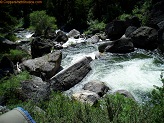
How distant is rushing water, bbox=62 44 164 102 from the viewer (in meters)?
13.0

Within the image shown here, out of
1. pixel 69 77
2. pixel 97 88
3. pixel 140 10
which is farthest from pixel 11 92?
pixel 140 10

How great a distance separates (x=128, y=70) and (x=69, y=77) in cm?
422

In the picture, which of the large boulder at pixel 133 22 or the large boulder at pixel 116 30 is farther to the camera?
the large boulder at pixel 133 22

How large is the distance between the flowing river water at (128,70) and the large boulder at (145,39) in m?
0.80

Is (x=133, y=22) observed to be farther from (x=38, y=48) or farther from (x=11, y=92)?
(x=11, y=92)

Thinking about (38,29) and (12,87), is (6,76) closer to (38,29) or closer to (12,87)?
(12,87)

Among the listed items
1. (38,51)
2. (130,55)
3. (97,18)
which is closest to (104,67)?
(130,55)

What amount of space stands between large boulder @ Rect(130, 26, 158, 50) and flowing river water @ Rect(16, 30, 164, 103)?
80 cm

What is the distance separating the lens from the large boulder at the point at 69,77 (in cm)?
1329

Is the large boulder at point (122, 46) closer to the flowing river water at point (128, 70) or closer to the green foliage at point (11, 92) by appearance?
the flowing river water at point (128, 70)

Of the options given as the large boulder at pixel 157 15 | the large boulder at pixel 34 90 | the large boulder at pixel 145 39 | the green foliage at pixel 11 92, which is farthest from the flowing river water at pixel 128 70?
the large boulder at pixel 157 15

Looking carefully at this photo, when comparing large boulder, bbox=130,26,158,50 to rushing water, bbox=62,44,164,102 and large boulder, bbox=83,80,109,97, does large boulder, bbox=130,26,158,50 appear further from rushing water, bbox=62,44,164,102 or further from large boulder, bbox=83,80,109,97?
large boulder, bbox=83,80,109,97

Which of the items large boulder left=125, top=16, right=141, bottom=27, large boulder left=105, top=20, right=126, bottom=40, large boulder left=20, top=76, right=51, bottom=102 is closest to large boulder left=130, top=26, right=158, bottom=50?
large boulder left=105, top=20, right=126, bottom=40

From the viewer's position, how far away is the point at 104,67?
16.3m
